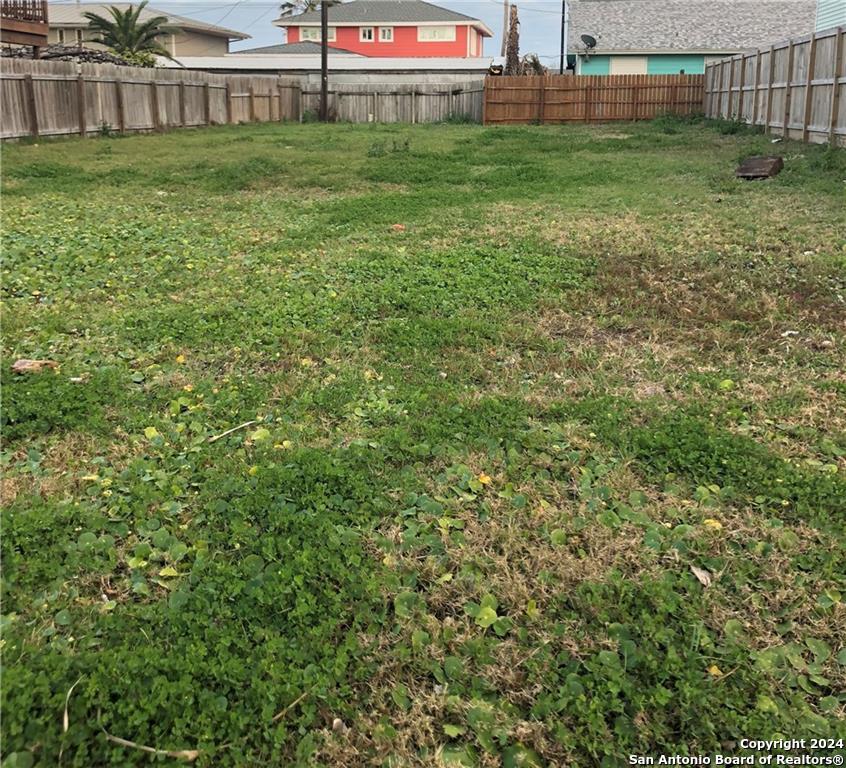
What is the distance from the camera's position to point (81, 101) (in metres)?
16.4

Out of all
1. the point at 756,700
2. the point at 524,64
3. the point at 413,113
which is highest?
the point at 524,64

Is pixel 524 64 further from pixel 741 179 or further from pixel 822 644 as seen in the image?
pixel 822 644

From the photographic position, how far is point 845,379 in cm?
366

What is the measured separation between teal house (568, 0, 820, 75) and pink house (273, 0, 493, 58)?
16.5m

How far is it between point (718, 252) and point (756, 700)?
453 centimetres

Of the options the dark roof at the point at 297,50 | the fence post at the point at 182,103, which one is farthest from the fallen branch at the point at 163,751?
the dark roof at the point at 297,50

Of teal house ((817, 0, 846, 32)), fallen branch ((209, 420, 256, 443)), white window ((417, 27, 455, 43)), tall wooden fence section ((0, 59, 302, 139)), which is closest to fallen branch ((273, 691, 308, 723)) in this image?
fallen branch ((209, 420, 256, 443))

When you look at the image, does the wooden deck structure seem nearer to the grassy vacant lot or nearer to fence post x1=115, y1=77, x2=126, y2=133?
fence post x1=115, y1=77, x2=126, y2=133

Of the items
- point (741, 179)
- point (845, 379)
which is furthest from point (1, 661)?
point (741, 179)

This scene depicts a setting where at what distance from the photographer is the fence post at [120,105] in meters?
17.6

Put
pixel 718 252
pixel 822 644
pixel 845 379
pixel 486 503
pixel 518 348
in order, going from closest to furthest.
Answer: pixel 822 644 → pixel 486 503 → pixel 845 379 → pixel 518 348 → pixel 718 252

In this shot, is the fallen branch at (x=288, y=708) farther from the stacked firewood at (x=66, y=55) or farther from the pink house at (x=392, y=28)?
the pink house at (x=392, y=28)

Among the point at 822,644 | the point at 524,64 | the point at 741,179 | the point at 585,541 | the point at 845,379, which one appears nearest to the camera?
the point at 822,644

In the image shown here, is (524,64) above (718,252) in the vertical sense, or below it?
above
